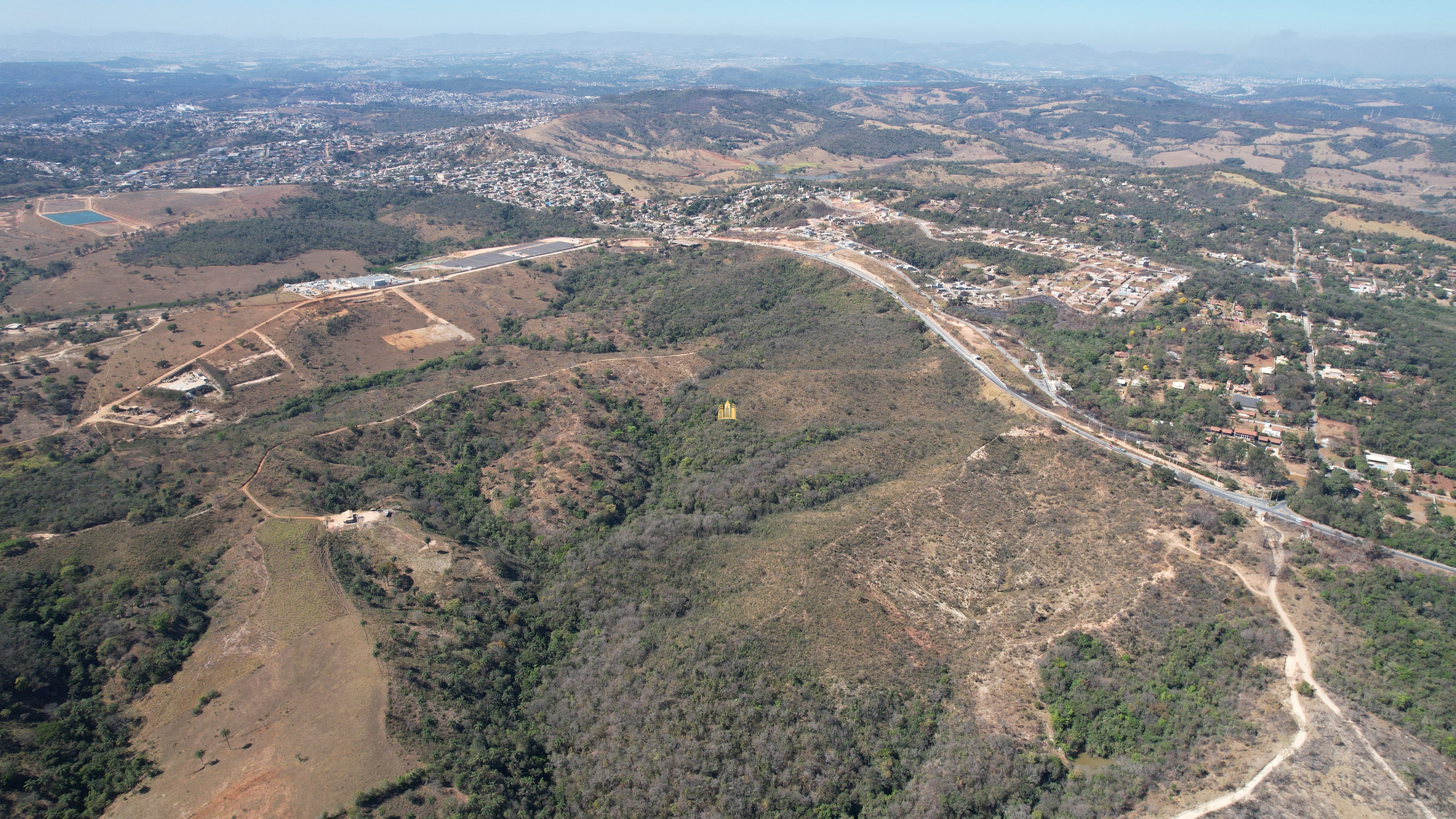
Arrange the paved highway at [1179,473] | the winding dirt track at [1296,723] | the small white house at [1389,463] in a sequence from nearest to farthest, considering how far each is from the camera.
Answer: the winding dirt track at [1296,723], the paved highway at [1179,473], the small white house at [1389,463]

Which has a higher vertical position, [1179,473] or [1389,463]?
[1389,463]

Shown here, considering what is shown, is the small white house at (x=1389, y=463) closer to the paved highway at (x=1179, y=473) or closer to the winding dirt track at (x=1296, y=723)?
the paved highway at (x=1179, y=473)

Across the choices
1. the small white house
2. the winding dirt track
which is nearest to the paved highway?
the winding dirt track

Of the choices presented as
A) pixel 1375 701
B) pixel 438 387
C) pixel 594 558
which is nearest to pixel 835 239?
pixel 438 387

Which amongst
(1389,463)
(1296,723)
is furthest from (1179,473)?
(1296,723)

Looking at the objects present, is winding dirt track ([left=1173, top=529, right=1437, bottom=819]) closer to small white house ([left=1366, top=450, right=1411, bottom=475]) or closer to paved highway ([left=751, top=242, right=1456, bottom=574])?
paved highway ([left=751, top=242, right=1456, bottom=574])

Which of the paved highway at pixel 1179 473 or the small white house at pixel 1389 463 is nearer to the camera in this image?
the paved highway at pixel 1179 473

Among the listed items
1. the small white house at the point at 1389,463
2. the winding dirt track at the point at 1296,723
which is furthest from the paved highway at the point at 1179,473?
the small white house at the point at 1389,463

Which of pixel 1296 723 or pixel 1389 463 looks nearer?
pixel 1296 723

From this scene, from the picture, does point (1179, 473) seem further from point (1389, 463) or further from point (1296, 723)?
point (1296, 723)
